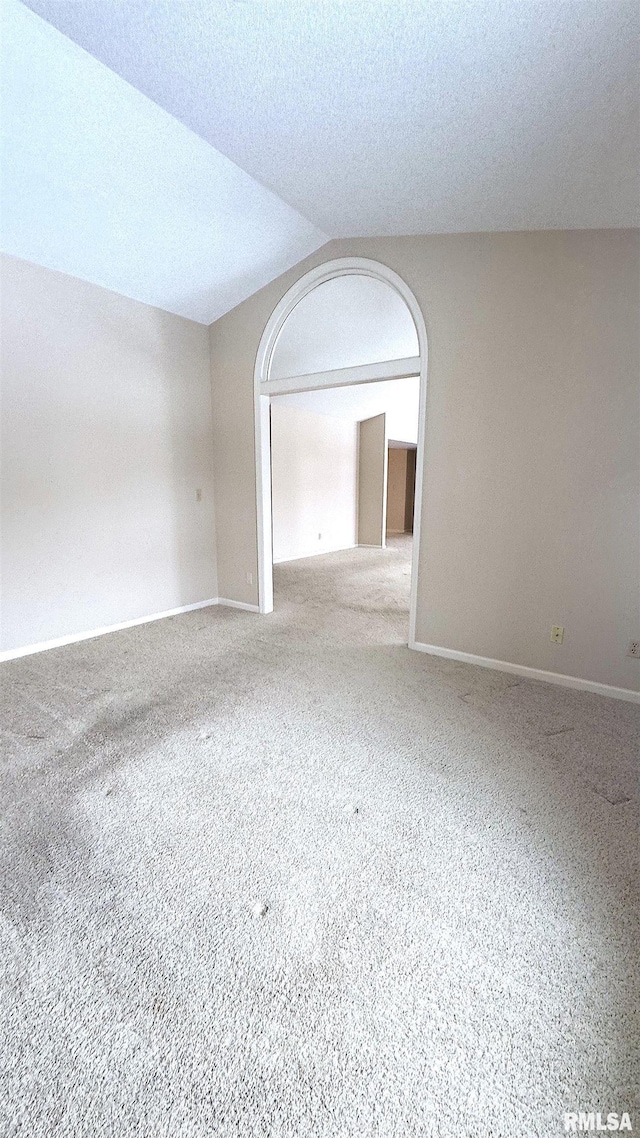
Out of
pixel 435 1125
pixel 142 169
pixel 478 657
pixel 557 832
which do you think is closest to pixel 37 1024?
pixel 435 1125

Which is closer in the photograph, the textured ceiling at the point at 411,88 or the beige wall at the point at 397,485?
the textured ceiling at the point at 411,88

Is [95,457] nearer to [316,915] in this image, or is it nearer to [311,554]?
[316,915]

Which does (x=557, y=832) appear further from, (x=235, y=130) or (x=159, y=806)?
(x=235, y=130)

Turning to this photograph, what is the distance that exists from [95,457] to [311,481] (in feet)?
14.5

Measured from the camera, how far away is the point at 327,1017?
41.2 inches

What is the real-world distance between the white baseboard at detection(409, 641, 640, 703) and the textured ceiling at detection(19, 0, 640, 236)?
248 centimetres

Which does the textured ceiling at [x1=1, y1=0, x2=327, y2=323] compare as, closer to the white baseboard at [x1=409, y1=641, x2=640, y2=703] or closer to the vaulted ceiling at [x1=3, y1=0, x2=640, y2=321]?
the vaulted ceiling at [x1=3, y1=0, x2=640, y2=321]

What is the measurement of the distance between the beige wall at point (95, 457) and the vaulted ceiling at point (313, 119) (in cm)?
46

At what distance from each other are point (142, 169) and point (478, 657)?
347 cm

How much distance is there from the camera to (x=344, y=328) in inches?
189

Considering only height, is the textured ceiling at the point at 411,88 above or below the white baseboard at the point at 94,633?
above

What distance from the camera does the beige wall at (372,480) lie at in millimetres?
8469

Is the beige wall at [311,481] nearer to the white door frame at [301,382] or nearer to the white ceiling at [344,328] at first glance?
the white ceiling at [344,328]

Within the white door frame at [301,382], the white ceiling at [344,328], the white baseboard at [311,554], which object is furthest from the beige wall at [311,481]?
the white door frame at [301,382]
